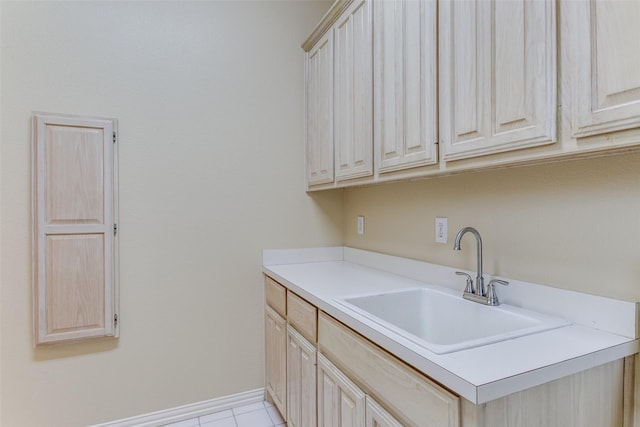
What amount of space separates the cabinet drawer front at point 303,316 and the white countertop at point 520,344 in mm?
55

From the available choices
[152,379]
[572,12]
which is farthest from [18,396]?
[572,12]

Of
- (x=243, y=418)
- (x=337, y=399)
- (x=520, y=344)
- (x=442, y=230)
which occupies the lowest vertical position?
(x=243, y=418)

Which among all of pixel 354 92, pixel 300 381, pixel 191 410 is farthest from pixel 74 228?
pixel 354 92

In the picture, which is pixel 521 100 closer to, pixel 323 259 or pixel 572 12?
pixel 572 12

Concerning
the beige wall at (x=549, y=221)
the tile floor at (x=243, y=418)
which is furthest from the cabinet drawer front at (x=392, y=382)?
the tile floor at (x=243, y=418)

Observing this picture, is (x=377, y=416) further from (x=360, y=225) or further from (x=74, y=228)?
(x=74, y=228)

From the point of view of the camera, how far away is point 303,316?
5.25ft

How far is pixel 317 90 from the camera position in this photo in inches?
85.6

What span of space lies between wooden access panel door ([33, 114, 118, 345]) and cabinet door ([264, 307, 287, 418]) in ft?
2.82

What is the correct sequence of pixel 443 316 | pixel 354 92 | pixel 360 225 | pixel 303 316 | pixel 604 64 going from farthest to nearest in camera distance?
1. pixel 360 225
2. pixel 354 92
3. pixel 303 316
4. pixel 443 316
5. pixel 604 64

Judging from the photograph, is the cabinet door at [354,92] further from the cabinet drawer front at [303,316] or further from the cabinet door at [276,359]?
the cabinet door at [276,359]

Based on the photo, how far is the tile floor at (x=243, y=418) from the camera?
201cm

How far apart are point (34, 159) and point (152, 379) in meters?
1.35

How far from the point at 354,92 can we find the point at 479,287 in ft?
3.58
